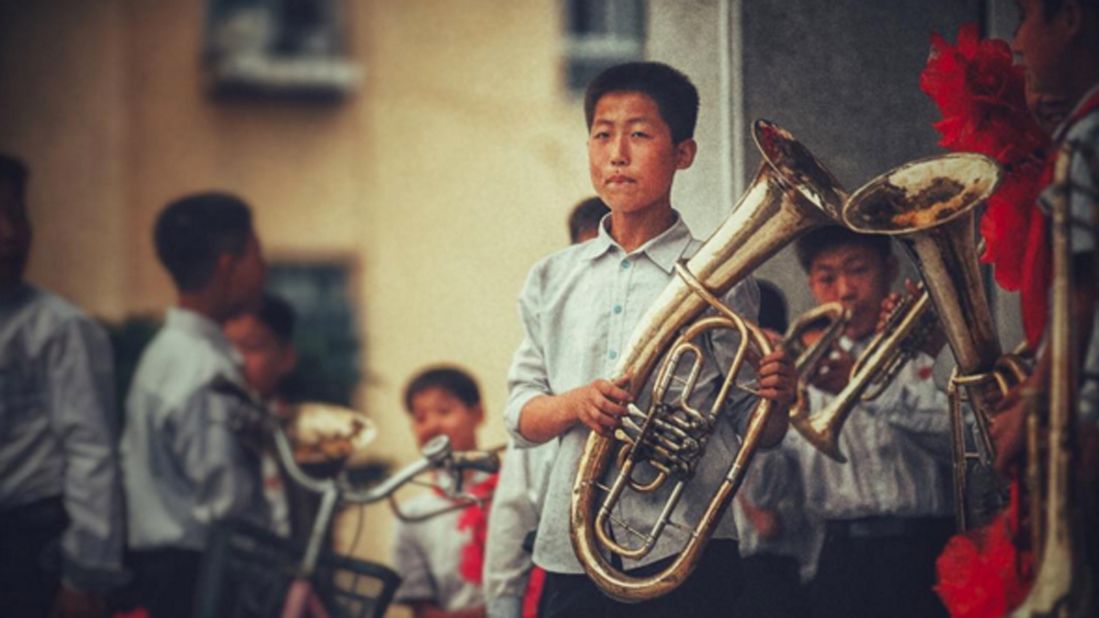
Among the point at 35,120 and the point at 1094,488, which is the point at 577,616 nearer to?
the point at 1094,488

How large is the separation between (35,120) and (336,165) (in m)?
1.88

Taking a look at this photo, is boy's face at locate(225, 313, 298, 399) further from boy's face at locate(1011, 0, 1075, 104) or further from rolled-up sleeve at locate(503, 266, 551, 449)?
boy's face at locate(1011, 0, 1075, 104)

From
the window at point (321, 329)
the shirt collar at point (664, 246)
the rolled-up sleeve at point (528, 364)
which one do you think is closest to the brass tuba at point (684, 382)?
the shirt collar at point (664, 246)

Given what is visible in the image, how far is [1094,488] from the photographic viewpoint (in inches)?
145

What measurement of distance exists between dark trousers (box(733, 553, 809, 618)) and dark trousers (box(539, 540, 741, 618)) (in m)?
0.12

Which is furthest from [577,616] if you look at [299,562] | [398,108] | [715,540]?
[398,108]

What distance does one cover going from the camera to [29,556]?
558 cm

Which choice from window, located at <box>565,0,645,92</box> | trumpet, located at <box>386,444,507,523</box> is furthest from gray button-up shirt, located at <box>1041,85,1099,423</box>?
trumpet, located at <box>386,444,507,523</box>

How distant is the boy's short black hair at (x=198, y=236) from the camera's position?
20.8ft

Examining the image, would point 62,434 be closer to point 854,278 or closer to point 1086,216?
point 854,278

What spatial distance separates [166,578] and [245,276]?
3.78 feet

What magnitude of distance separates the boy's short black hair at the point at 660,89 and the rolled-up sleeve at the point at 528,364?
49 cm

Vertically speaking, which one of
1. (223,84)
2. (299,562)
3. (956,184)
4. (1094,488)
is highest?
(223,84)

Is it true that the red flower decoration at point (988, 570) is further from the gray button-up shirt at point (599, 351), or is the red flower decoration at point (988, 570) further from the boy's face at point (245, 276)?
the boy's face at point (245, 276)
